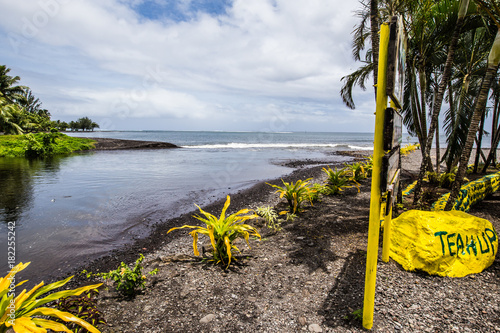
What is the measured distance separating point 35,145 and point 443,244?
2899 centimetres

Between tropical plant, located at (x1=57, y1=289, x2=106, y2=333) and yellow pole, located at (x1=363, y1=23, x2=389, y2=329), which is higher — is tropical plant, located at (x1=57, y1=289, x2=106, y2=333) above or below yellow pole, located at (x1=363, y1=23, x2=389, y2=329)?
below

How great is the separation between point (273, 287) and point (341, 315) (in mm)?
859

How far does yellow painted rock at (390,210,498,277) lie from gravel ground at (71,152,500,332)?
0.13 meters

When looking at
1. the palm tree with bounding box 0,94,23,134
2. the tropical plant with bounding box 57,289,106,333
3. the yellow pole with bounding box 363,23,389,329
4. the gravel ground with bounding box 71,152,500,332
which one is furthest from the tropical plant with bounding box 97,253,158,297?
the palm tree with bounding box 0,94,23,134

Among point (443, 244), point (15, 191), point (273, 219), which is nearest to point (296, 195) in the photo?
point (273, 219)

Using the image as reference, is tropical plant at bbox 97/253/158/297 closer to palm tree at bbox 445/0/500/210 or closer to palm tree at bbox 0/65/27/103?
palm tree at bbox 445/0/500/210

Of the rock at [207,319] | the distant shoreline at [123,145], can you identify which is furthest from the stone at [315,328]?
the distant shoreline at [123,145]

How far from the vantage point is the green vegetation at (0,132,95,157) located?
22.1 m

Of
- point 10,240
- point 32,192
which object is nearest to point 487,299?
point 10,240

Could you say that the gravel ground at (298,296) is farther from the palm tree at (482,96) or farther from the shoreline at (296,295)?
the palm tree at (482,96)

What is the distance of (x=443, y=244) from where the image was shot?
3.24m

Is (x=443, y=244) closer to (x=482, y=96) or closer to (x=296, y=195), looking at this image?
(x=482, y=96)

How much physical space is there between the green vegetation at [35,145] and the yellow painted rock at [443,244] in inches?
1116

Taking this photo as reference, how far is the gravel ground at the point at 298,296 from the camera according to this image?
2523 mm
